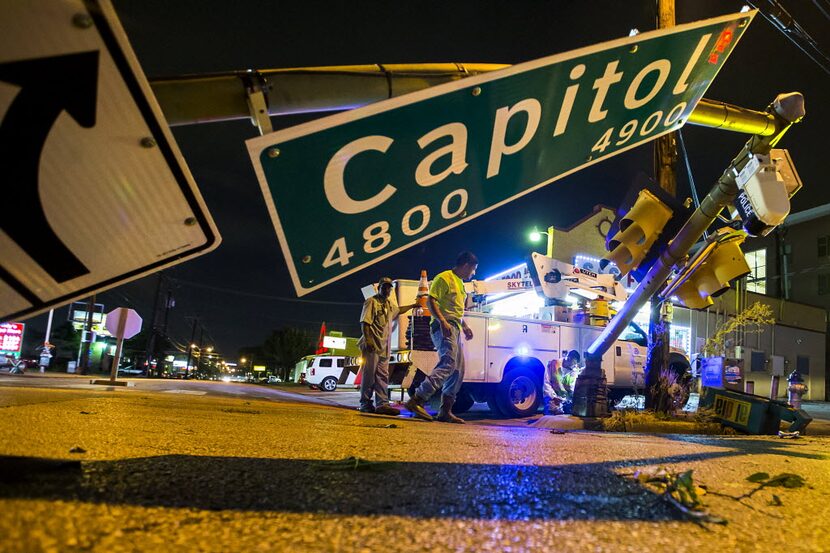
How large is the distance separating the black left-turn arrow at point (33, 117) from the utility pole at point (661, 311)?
8.04 metres

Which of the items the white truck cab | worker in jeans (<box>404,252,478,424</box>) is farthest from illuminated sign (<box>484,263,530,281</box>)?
worker in jeans (<box>404,252,478,424</box>)

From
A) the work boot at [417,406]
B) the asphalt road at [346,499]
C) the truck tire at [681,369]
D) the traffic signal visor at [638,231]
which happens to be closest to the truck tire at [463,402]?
the work boot at [417,406]

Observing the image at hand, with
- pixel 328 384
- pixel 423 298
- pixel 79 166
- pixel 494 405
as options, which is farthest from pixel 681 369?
pixel 328 384

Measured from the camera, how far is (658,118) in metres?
3.14

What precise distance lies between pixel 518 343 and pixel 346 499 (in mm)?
7841

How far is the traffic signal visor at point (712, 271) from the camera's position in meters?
5.09

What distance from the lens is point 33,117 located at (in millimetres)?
1296

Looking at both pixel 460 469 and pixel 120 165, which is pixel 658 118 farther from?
pixel 120 165

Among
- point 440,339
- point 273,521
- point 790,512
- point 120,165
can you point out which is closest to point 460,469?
point 273,521

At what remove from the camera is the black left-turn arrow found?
1260 millimetres

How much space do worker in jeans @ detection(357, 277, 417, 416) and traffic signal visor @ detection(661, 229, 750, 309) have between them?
3797 mm

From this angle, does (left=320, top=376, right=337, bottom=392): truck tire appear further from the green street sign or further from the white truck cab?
the green street sign

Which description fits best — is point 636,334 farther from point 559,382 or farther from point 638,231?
point 638,231

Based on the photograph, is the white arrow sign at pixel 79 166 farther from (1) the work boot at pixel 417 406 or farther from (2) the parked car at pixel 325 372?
(2) the parked car at pixel 325 372
